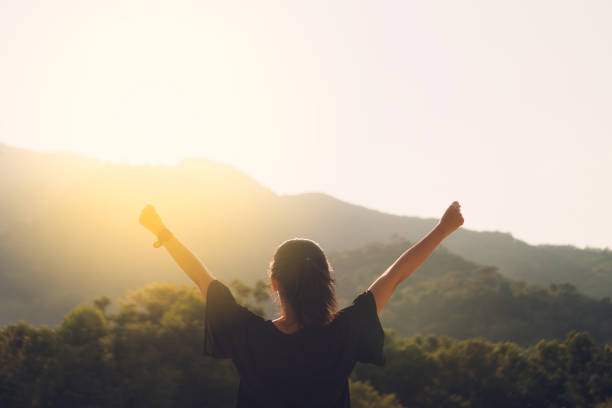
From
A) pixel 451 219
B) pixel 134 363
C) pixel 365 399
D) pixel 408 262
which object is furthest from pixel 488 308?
pixel 408 262

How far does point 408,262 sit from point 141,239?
148 meters

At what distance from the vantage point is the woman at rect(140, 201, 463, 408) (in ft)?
5.72

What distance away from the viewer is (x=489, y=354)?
27.5 meters

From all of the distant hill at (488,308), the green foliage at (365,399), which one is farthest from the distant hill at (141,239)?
the green foliage at (365,399)

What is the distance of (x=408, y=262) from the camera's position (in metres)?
1.98

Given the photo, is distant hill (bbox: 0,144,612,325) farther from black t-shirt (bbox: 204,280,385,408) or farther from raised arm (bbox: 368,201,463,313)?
raised arm (bbox: 368,201,463,313)

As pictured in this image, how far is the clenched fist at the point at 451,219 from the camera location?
2.10 meters

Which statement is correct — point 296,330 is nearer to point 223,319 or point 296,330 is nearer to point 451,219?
point 223,319

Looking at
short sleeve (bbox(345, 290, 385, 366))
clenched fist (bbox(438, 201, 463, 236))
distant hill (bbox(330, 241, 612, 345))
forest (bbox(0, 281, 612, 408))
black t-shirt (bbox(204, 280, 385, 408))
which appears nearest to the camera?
black t-shirt (bbox(204, 280, 385, 408))

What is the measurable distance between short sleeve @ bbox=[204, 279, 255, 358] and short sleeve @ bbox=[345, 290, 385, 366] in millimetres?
420

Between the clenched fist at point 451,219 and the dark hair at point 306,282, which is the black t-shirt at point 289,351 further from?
the clenched fist at point 451,219

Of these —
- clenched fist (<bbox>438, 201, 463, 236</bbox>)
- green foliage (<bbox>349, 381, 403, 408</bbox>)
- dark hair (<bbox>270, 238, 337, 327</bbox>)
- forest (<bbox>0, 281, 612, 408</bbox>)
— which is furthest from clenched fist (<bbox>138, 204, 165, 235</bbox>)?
forest (<bbox>0, 281, 612, 408</bbox>)

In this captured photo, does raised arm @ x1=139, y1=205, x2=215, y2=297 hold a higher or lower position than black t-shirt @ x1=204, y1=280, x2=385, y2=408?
higher

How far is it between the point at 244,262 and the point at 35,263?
59024mm
